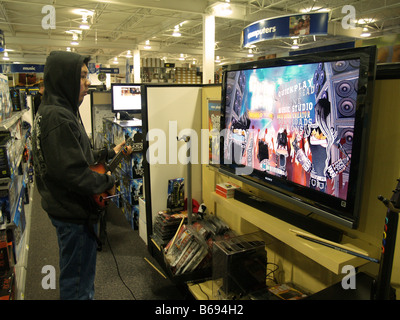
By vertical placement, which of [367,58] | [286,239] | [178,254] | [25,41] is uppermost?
[25,41]

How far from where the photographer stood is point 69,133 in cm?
166

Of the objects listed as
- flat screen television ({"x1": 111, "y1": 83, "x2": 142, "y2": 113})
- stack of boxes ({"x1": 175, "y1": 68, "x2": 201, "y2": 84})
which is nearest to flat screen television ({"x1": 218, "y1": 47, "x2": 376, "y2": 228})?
flat screen television ({"x1": 111, "y1": 83, "x2": 142, "y2": 113})

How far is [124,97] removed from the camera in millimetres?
4766

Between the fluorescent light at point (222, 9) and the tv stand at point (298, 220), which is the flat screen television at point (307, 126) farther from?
the fluorescent light at point (222, 9)

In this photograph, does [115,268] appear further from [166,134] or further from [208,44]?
[208,44]

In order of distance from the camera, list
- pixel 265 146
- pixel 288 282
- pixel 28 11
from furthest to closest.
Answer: pixel 28 11
pixel 288 282
pixel 265 146

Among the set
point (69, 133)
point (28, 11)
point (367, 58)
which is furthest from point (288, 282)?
point (28, 11)

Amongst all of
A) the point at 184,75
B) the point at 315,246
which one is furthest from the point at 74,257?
the point at 184,75

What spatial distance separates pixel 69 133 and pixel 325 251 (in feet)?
4.65

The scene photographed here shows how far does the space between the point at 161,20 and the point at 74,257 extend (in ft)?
37.9

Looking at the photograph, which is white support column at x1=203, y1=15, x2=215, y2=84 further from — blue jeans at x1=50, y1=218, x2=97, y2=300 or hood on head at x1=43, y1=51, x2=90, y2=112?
blue jeans at x1=50, y1=218, x2=97, y2=300

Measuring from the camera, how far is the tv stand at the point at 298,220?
1.52m

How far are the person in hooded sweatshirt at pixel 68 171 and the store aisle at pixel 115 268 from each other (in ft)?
2.45

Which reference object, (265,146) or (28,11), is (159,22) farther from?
(265,146)
